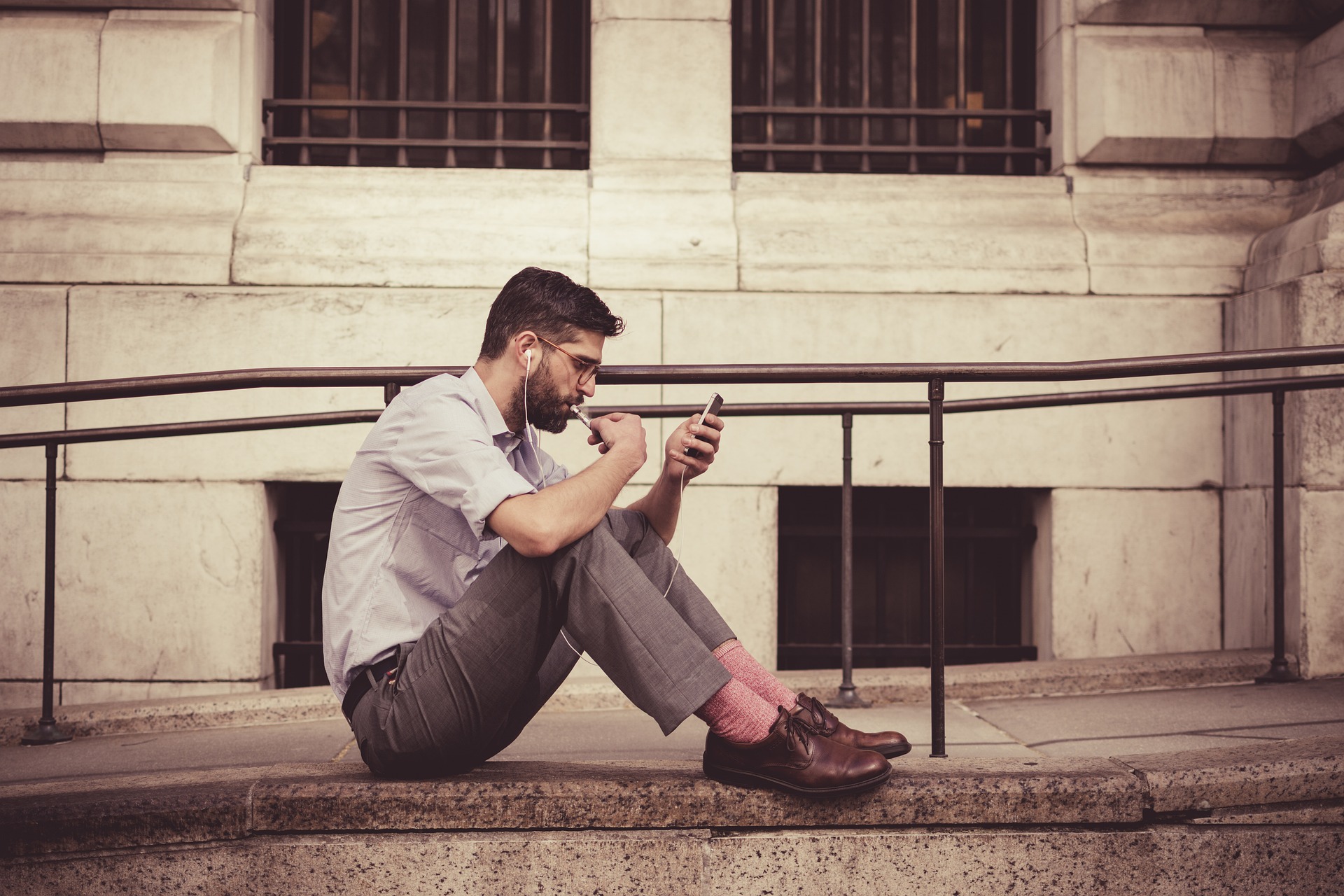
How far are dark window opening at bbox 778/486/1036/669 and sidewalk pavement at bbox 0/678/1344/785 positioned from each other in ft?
3.93

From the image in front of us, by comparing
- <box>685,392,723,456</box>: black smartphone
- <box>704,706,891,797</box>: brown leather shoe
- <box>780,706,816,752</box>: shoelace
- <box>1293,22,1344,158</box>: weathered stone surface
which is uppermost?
<box>1293,22,1344,158</box>: weathered stone surface

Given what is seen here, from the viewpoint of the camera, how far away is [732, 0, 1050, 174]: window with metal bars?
5.77m

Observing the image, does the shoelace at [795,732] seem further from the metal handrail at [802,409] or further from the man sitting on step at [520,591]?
the metal handrail at [802,409]

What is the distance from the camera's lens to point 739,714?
2338 mm

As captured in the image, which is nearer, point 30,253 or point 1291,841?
point 1291,841

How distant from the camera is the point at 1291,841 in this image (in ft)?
8.15

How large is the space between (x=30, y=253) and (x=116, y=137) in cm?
66

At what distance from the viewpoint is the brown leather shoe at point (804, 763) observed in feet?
7.66

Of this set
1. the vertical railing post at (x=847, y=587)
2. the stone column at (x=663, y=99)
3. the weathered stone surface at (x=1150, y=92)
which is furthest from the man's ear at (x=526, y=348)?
the weathered stone surface at (x=1150, y=92)

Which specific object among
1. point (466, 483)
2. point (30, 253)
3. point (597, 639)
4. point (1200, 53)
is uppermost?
point (1200, 53)

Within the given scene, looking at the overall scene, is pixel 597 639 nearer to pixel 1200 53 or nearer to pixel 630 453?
pixel 630 453

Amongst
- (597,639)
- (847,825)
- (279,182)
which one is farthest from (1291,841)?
(279,182)

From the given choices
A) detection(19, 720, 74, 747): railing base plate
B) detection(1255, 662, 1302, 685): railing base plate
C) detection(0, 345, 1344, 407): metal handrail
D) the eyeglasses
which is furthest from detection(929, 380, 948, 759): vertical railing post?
detection(19, 720, 74, 747): railing base plate

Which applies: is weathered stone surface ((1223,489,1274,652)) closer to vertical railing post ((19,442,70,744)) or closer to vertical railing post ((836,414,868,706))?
vertical railing post ((836,414,868,706))
